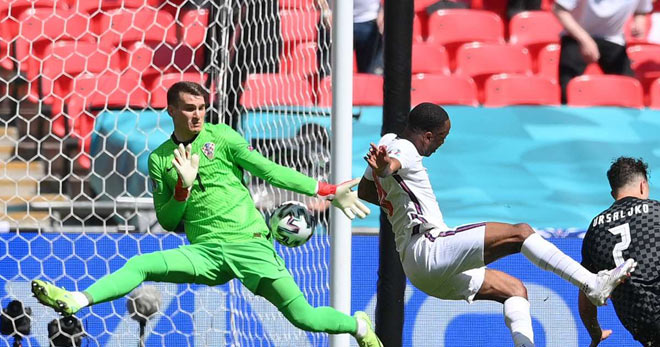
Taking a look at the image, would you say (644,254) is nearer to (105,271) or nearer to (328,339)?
(328,339)

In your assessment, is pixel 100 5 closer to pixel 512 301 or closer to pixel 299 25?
pixel 299 25

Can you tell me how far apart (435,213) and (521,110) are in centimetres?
326

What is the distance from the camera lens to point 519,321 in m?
4.94

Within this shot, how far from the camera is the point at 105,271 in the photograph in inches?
256

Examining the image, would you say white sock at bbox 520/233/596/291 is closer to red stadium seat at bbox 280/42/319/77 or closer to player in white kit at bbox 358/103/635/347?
player in white kit at bbox 358/103/635/347

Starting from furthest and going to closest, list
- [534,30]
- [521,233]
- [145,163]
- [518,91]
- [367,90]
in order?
[534,30] < [518,91] < [367,90] < [145,163] < [521,233]

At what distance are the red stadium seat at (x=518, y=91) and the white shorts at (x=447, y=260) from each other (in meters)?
3.60

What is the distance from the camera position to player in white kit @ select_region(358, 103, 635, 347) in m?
4.68

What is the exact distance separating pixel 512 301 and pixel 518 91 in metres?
3.71

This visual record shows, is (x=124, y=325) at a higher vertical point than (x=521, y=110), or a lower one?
lower

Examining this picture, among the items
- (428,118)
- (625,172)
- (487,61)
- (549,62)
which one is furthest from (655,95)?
(428,118)

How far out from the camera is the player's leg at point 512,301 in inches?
193

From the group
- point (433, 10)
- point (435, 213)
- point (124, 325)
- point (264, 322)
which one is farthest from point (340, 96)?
point (433, 10)

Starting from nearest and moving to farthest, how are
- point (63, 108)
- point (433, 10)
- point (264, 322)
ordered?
point (264, 322) < point (63, 108) < point (433, 10)
